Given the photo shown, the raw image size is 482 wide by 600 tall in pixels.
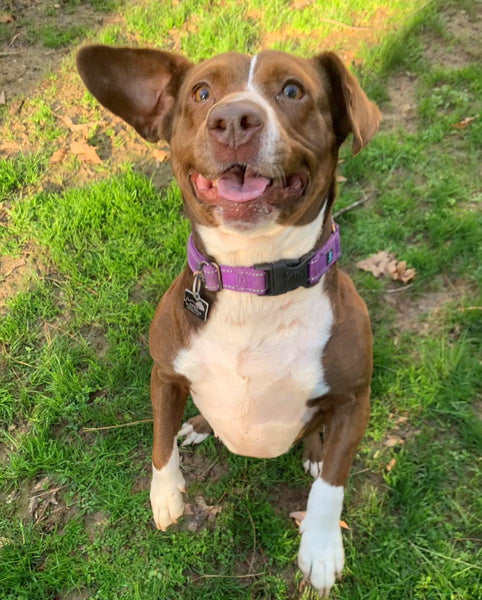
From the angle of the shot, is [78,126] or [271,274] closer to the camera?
[271,274]

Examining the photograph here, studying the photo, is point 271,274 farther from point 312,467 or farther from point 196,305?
point 312,467

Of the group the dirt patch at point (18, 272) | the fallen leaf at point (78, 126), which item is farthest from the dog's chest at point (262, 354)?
the fallen leaf at point (78, 126)

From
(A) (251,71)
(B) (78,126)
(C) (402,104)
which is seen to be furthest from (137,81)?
(C) (402,104)

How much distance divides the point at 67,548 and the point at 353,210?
2689 mm

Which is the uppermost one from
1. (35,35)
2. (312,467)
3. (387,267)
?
(35,35)

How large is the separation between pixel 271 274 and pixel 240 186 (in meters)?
0.35

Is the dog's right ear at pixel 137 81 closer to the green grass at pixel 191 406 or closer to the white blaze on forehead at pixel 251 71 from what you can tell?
the white blaze on forehead at pixel 251 71

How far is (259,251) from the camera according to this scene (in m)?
2.26

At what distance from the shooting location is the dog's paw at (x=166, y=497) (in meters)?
2.73

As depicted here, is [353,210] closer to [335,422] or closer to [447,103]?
[447,103]

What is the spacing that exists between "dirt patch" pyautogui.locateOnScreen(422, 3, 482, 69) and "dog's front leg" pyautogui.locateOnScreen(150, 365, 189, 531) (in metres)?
3.84

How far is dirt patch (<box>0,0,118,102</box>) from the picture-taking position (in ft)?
16.5

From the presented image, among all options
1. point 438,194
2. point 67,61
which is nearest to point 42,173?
point 67,61

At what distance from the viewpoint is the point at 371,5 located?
560 cm
